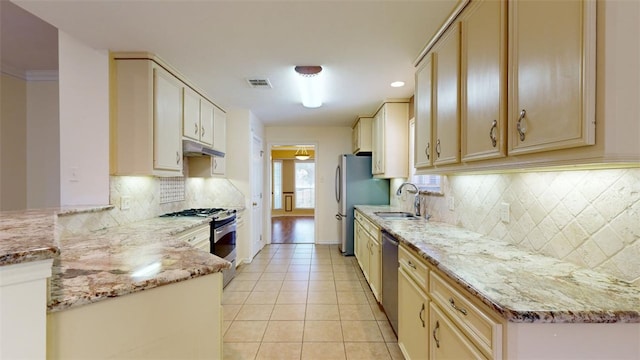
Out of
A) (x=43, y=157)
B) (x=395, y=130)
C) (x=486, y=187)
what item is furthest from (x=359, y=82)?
(x=43, y=157)

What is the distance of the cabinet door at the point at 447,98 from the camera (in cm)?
178

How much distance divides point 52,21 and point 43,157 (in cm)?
212

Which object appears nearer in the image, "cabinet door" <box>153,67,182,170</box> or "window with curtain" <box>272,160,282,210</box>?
"cabinet door" <box>153,67,182,170</box>

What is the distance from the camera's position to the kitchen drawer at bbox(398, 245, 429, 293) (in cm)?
165

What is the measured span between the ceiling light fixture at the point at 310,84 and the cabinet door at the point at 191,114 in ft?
4.02

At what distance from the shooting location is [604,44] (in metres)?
0.90

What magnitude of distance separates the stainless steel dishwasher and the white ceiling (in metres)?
1.56

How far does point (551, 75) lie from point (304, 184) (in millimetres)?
10138

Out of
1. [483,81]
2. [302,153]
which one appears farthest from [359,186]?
[302,153]

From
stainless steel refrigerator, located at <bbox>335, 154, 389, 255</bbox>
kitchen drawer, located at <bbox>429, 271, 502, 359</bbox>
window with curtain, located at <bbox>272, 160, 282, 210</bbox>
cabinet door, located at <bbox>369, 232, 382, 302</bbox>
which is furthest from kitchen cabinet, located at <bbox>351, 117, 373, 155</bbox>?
window with curtain, located at <bbox>272, 160, 282, 210</bbox>

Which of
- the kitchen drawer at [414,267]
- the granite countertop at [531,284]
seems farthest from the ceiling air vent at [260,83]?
the granite countertop at [531,284]

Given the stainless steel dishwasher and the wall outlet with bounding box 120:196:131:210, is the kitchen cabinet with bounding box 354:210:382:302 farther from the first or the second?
the wall outlet with bounding box 120:196:131:210

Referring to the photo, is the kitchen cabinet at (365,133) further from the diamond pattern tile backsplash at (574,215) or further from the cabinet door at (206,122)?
the diamond pattern tile backsplash at (574,215)

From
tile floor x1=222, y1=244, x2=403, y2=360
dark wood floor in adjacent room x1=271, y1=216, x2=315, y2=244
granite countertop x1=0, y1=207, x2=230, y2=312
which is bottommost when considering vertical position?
dark wood floor in adjacent room x1=271, y1=216, x2=315, y2=244
